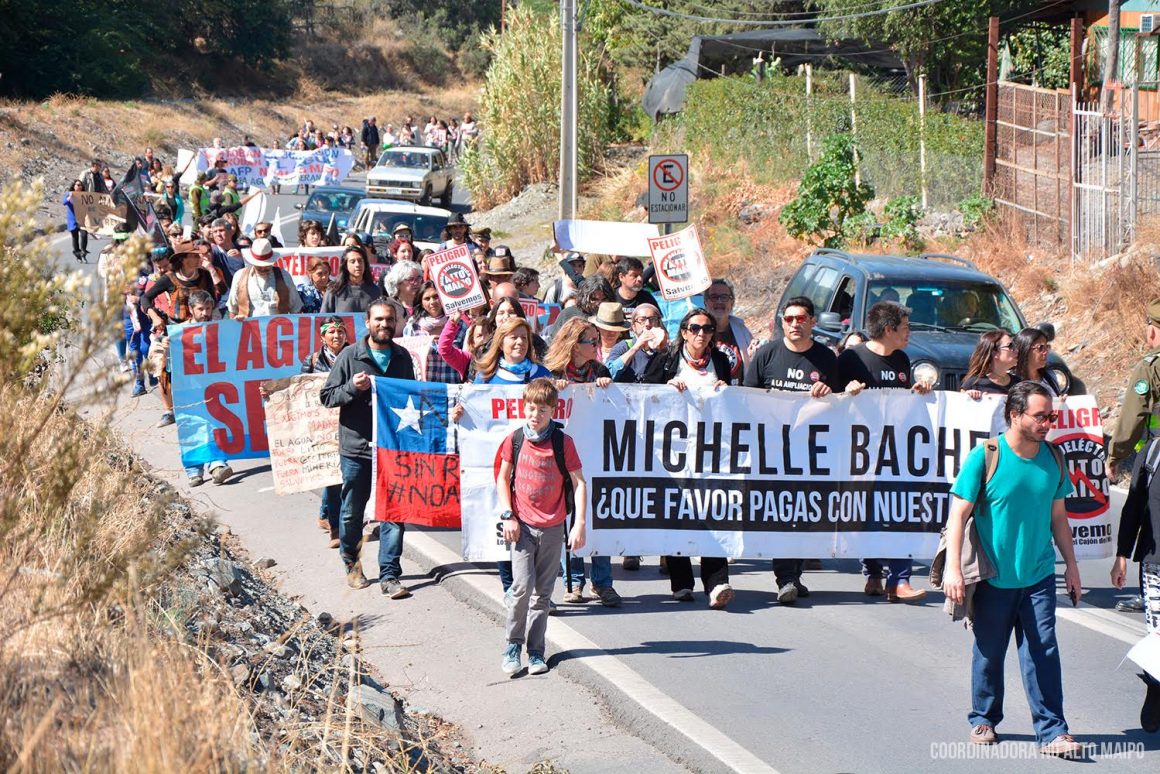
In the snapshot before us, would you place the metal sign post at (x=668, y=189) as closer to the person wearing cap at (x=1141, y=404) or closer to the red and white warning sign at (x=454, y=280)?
the red and white warning sign at (x=454, y=280)

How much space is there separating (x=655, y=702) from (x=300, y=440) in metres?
4.63

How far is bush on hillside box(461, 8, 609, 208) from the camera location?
119ft

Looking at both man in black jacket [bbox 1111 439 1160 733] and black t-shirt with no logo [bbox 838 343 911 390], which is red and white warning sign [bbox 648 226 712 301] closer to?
black t-shirt with no logo [bbox 838 343 911 390]

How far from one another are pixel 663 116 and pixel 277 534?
28454mm

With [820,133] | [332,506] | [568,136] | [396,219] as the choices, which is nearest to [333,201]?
[396,219]

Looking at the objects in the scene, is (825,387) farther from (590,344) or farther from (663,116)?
(663,116)

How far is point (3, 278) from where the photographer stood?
5.09 metres

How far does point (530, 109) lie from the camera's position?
36656mm

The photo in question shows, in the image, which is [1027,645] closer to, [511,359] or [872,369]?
[872,369]

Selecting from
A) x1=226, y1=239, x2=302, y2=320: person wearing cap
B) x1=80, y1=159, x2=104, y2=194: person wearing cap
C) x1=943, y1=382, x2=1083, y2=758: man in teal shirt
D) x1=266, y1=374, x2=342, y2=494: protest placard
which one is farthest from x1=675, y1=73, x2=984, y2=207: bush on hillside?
x1=943, y1=382, x2=1083, y2=758: man in teal shirt

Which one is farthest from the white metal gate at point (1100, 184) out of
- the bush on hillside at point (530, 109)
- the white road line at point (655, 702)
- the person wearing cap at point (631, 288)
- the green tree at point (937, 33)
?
the bush on hillside at point (530, 109)

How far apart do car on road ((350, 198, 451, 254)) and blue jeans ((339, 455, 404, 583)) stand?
14.5 meters

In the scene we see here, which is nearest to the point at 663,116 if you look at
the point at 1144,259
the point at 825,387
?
the point at 1144,259

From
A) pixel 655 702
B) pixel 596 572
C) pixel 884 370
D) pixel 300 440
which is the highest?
pixel 884 370
